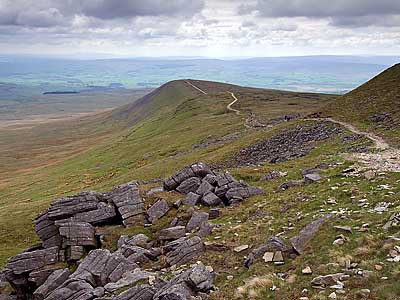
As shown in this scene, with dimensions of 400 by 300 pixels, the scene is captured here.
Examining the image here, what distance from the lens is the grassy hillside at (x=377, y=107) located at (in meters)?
64.5

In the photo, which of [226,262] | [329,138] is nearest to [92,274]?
[226,262]

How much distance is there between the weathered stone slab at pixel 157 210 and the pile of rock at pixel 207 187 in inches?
83.5

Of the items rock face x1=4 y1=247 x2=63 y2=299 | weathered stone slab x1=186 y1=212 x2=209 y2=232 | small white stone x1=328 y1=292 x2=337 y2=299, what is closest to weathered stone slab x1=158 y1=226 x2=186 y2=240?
weathered stone slab x1=186 y1=212 x2=209 y2=232

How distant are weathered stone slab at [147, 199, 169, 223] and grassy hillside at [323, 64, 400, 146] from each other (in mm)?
A: 29681

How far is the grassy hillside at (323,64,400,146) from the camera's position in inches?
2539

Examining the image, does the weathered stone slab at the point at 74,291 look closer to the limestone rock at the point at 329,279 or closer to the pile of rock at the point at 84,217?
the pile of rock at the point at 84,217

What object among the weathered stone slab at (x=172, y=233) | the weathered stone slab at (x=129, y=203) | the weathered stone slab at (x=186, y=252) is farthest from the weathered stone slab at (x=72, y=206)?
the weathered stone slab at (x=186, y=252)

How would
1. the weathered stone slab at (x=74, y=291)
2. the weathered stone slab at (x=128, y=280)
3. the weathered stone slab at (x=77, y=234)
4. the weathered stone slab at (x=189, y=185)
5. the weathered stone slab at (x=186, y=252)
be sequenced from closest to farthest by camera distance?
1. the weathered stone slab at (x=128, y=280)
2. the weathered stone slab at (x=74, y=291)
3. the weathered stone slab at (x=186, y=252)
4. the weathered stone slab at (x=77, y=234)
5. the weathered stone slab at (x=189, y=185)

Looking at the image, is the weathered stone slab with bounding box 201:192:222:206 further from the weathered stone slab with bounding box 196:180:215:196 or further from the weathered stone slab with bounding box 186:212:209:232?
the weathered stone slab with bounding box 186:212:209:232

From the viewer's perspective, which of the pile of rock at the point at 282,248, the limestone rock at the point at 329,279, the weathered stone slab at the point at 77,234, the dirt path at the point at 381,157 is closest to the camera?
the limestone rock at the point at 329,279

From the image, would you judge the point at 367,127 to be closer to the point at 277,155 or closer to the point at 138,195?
the point at 277,155

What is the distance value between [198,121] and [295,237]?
123 metres

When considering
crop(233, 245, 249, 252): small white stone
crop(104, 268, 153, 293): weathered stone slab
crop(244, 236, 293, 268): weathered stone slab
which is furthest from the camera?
crop(233, 245, 249, 252): small white stone

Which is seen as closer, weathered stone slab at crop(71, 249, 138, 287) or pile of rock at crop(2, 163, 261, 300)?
pile of rock at crop(2, 163, 261, 300)
